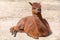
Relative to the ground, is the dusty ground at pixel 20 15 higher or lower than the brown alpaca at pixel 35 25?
lower

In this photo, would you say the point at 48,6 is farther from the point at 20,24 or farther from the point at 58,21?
the point at 20,24

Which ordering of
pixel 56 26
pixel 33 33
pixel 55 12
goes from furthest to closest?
pixel 55 12, pixel 56 26, pixel 33 33

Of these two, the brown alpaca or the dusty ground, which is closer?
the brown alpaca

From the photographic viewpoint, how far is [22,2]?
20.5 ft

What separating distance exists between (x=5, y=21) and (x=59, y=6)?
1.66m

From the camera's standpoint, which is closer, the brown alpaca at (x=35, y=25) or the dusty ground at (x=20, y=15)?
the brown alpaca at (x=35, y=25)

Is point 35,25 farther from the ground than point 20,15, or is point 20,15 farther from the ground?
point 35,25

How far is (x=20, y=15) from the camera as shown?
5.29m

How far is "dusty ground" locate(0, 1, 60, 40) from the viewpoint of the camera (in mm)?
4191

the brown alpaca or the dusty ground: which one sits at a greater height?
the brown alpaca

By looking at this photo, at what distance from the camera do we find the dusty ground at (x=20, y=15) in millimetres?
4191

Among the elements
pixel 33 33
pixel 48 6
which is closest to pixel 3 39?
pixel 33 33

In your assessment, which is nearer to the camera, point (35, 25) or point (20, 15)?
point (35, 25)

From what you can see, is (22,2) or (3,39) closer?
(3,39)
